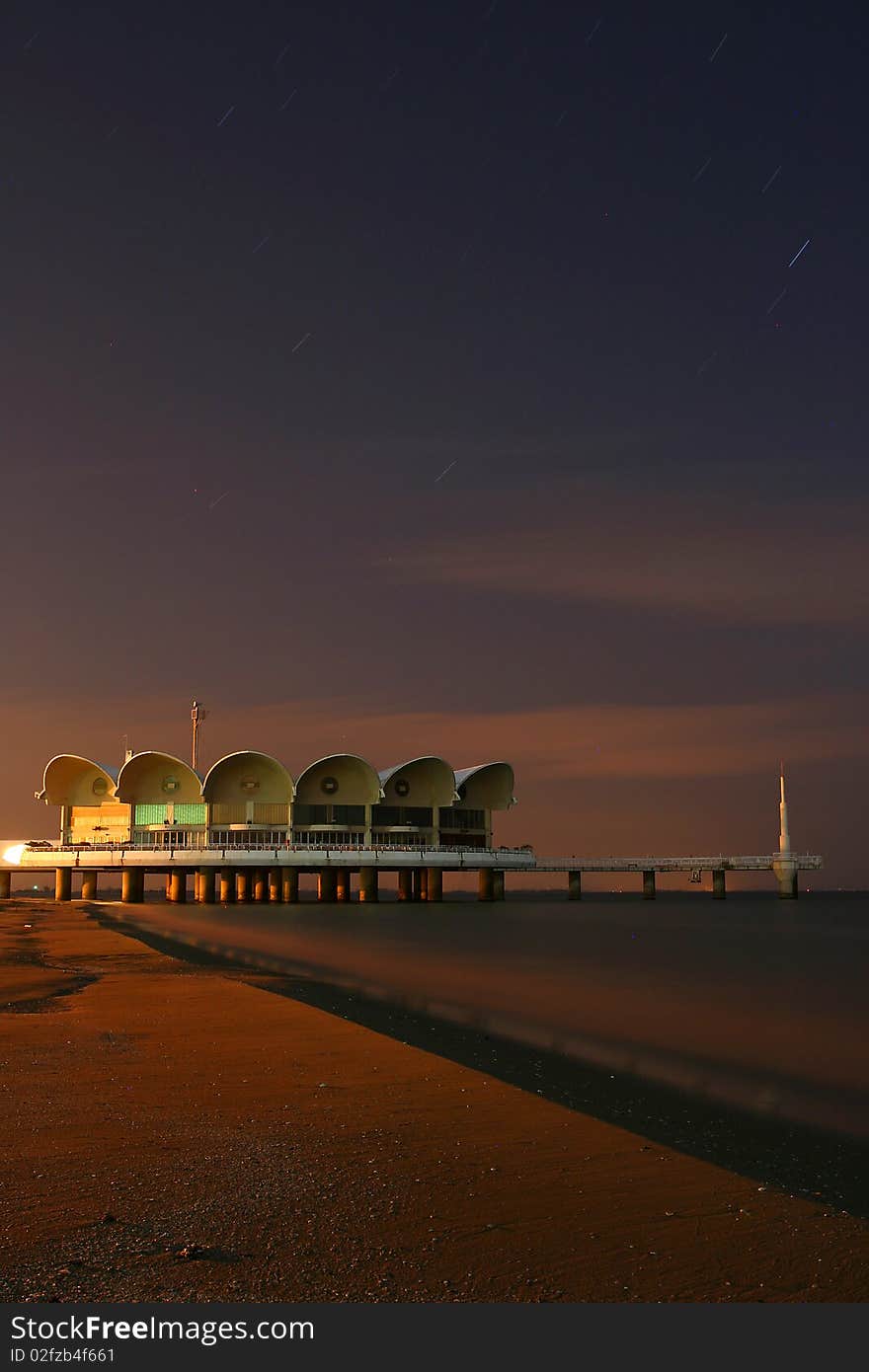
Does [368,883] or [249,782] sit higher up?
[249,782]

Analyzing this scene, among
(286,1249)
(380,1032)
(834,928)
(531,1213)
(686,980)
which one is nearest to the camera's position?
(286,1249)

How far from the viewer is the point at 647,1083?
1202 centimetres

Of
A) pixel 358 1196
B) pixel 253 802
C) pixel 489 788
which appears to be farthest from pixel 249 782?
pixel 358 1196

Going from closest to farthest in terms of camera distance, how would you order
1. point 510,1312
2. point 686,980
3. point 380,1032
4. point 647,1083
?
point 510,1312 < point 647,1083 < point 380,1032 < point 686,980

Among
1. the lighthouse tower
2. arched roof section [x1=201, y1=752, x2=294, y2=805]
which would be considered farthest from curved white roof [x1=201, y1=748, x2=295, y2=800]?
the lighthouse tower

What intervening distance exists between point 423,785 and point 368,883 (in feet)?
31.1

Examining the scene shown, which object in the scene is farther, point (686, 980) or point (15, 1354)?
point (686, 980)

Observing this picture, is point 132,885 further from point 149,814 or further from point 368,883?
point 368,883

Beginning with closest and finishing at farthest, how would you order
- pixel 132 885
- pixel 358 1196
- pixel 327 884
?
pixel 358 1196 < pixel 132 885 < pixel 327 884

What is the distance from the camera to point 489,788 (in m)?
96.0

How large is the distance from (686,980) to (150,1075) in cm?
1920

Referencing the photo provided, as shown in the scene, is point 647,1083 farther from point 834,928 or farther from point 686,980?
point 834,928

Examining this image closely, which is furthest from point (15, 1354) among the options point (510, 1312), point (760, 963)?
point (760, 963)

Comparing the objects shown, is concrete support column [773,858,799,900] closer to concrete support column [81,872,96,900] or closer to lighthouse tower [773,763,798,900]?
lighthouse tower [773,763,798,900]
